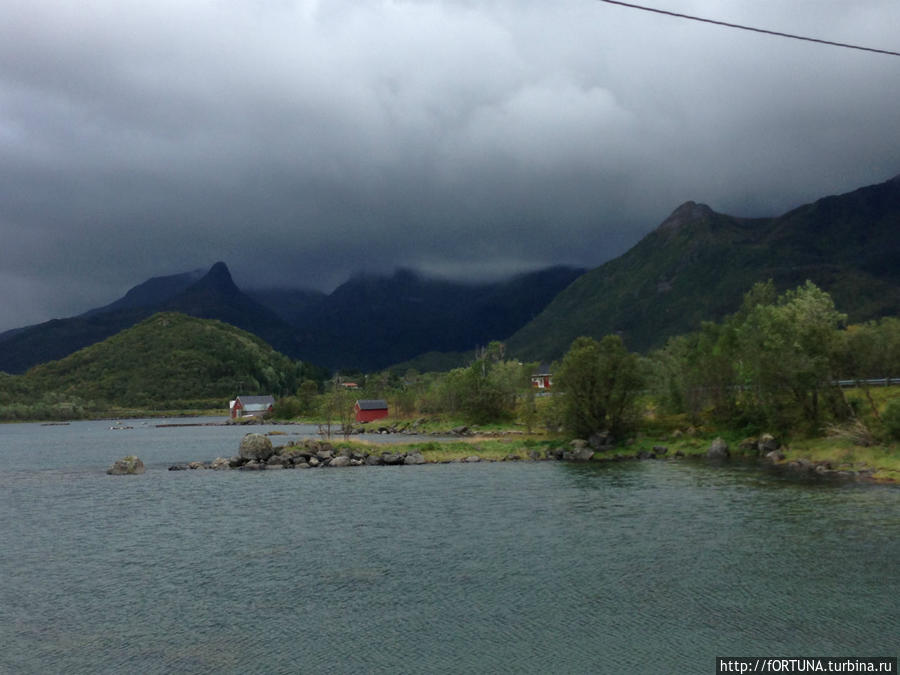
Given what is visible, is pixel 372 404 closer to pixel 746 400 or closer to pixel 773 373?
pixel 746 400

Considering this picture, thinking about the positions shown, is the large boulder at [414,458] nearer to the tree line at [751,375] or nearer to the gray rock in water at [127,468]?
the tree line at [751,375]

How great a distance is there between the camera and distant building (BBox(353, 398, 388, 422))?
18012cm

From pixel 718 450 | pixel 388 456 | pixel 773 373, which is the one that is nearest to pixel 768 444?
pixel 718 450

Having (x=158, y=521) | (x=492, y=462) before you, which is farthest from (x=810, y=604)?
(x=492, y=462)

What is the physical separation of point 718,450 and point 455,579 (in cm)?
5790

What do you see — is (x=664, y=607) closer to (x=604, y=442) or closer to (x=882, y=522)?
(x=882, y=522)

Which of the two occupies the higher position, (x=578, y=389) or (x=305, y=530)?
(x=578, y=389)

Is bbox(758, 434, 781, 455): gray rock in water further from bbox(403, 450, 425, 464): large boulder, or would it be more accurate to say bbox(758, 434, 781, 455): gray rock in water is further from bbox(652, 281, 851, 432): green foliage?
bbox(403, 450, 425, 464): large boulder

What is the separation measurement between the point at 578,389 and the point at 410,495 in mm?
41384

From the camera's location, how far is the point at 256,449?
82.5 meters

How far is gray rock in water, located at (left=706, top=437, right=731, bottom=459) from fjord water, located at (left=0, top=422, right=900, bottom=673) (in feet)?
71.1

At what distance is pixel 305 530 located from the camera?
41812mm

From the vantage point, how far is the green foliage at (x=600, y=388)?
89.4 metres

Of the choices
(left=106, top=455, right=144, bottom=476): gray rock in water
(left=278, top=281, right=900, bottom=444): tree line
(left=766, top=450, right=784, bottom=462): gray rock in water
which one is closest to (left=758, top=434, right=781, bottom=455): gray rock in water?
(left=766, top=450, right=784, bottom=462): gray rock in water
